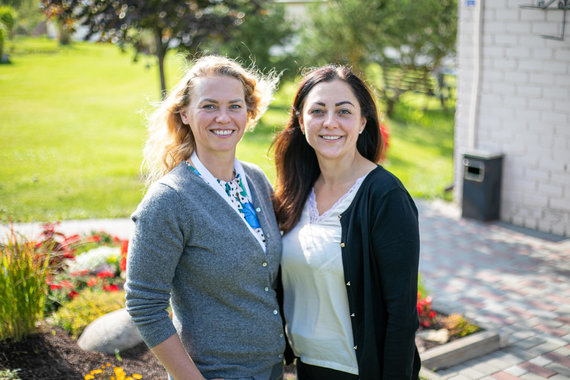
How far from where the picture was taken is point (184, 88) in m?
2.53

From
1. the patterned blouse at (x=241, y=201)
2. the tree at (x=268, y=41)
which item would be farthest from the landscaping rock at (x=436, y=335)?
the tree at (x=268, y=41)

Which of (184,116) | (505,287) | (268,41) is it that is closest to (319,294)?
(184,116)

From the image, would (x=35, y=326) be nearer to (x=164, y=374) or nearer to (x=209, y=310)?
(x=164, y=374)

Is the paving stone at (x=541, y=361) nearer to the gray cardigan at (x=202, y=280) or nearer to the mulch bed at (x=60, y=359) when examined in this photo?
the gray cardigan at (x=202, y=280)

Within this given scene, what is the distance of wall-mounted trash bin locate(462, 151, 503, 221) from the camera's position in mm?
7531

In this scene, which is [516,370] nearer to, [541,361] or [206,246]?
[541,361]

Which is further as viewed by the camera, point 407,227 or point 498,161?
point 498,161

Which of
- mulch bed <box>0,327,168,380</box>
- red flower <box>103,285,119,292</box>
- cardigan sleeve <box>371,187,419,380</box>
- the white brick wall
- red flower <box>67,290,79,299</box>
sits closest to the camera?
cardigan sleeve <box>371,187,419,380</box>

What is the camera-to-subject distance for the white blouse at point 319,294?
2523 mm

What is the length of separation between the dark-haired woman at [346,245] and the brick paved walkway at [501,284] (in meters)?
1.71

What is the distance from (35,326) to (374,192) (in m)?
2.67

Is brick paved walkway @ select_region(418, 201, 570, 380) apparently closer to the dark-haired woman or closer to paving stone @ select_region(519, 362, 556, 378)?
paving stone @ select_region(519, 362, 556, 378)

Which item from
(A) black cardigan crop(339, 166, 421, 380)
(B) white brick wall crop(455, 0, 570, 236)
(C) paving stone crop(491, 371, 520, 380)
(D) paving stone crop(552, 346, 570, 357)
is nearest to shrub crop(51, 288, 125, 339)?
(A) black cardigan crop(339, 166, 421, 380)

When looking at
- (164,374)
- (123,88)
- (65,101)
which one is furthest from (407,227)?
(123,88)
